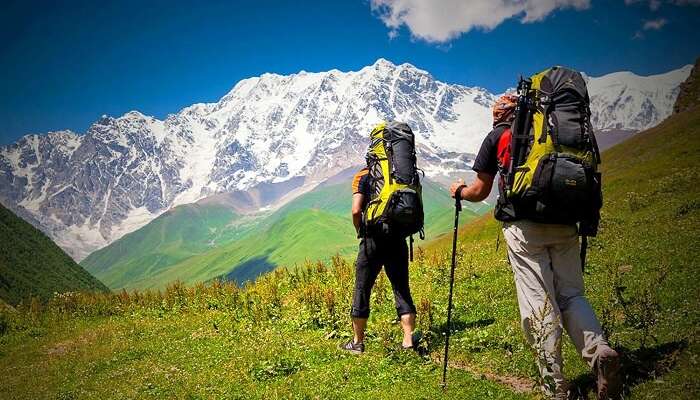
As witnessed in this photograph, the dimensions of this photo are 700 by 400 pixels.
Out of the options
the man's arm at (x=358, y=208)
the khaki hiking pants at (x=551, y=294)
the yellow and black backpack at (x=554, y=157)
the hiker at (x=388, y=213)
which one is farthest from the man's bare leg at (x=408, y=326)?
the yellow and black backpack at (x=554, y=157)

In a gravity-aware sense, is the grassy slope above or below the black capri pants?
below

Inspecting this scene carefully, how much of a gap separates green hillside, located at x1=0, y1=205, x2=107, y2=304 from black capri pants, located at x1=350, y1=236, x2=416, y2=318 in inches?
4819

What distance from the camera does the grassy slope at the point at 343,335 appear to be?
295 inches

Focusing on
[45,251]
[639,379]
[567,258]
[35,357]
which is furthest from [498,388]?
[45,251]

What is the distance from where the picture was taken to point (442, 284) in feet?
48.3

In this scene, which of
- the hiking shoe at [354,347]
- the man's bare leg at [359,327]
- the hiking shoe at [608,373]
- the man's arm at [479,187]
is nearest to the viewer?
the hiking shoe at [608,373]

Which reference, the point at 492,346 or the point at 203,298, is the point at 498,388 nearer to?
the point at 492,346

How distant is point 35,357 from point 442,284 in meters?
12.1

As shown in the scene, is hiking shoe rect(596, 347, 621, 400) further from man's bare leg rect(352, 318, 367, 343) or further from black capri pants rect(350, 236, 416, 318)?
man's bare leg rect(352, 318, 367, 343)

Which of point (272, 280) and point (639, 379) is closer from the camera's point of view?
point (639, 379)

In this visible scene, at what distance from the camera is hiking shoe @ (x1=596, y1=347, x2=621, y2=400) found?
540 centimetres

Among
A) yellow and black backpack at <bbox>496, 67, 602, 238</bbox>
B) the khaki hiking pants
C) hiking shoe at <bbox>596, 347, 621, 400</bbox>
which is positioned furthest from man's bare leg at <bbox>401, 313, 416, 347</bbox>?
hiking shoe at <bbox>596, 347, 621, 400</bbox>

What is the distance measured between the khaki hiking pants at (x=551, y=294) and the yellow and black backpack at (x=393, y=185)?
2279 mm

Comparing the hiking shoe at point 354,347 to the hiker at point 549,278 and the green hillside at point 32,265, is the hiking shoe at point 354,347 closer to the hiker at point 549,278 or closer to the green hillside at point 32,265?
the hiker at point 549,278
